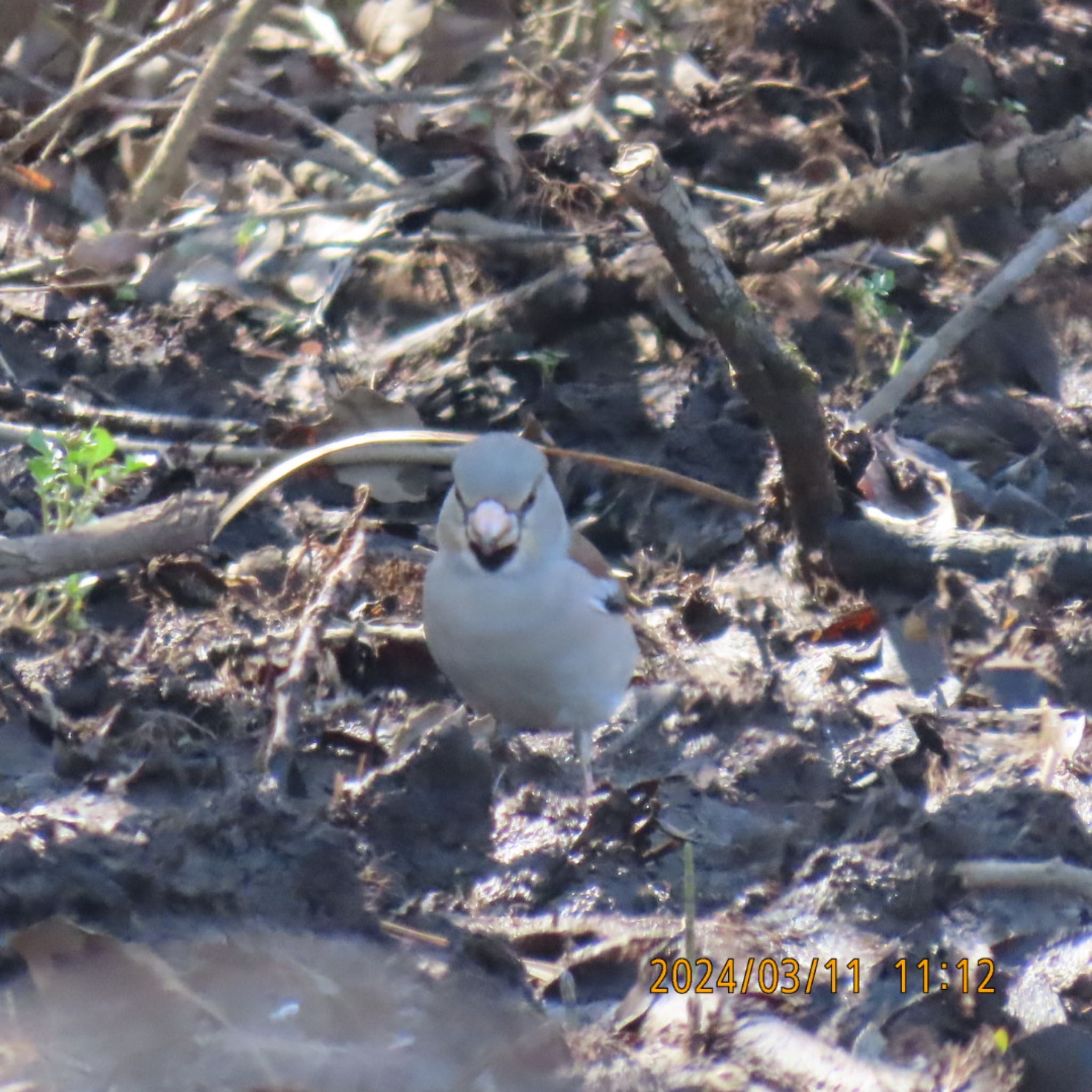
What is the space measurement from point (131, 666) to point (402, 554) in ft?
2.99

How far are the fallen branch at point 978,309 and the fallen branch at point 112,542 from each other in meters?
1.95

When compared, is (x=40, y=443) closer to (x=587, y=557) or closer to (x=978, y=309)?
(x=587, y=557)

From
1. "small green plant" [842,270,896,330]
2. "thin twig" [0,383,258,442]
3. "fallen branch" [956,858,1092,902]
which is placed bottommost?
"fallen branch" [956,858,1092,902]

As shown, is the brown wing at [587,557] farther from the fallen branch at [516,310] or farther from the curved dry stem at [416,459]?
the fallen branch at [516,310]

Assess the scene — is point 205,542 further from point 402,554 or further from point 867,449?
point 867,449

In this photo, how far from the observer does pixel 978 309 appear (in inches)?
181

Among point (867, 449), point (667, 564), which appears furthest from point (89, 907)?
point (867, 449)

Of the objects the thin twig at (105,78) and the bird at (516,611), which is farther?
the thin twig at (105,78)

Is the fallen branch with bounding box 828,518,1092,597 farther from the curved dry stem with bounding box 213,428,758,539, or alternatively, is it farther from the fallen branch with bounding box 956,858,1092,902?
the fallen branch with bounding box 956,858,1092,902

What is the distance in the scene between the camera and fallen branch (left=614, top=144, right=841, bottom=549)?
11.6 feet

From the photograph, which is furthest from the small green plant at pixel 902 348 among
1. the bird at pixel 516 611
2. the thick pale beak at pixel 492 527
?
the thick pale beak at pixel 492 527

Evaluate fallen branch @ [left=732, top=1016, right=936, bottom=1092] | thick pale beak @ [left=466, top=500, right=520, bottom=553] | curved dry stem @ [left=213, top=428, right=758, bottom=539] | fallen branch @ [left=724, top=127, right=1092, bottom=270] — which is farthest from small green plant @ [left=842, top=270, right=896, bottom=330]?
fallen branch @ [left=732, top=1016, right=936, bottom=1092]
